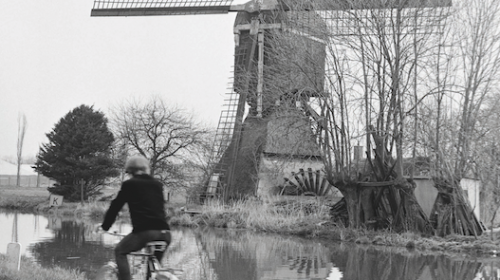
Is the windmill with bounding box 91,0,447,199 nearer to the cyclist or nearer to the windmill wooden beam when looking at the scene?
the windmill wooden beam

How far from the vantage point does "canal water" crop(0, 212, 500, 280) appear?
42.5 ft

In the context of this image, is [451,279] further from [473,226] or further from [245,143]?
[245,143]

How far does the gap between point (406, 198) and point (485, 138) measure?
2861 millimetres

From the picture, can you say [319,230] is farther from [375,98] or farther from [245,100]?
[245,100]

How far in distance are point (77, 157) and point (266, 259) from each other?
2815 cm

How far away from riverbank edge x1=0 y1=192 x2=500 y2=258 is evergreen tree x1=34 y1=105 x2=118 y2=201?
6.25 metres

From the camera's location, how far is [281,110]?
23000 mm

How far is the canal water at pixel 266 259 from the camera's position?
1295 cm

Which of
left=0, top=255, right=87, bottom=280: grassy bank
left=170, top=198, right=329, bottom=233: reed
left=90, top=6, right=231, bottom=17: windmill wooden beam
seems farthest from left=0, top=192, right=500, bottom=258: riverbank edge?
left=0, top=255, right=87, bottom=280: grassy bank

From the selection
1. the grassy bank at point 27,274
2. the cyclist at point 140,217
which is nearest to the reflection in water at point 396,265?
the grassy bank at point 27,274

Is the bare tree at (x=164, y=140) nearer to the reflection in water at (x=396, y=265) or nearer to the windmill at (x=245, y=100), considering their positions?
the windmill at (x=245, y=100)

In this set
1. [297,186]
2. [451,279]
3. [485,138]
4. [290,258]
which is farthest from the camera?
[297,186]

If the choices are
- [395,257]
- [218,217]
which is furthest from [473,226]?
[218,217]

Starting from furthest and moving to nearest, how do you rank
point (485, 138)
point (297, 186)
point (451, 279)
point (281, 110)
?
point (297, 186) → point (281, 110) → point (485, 138) → point (451, 279)
